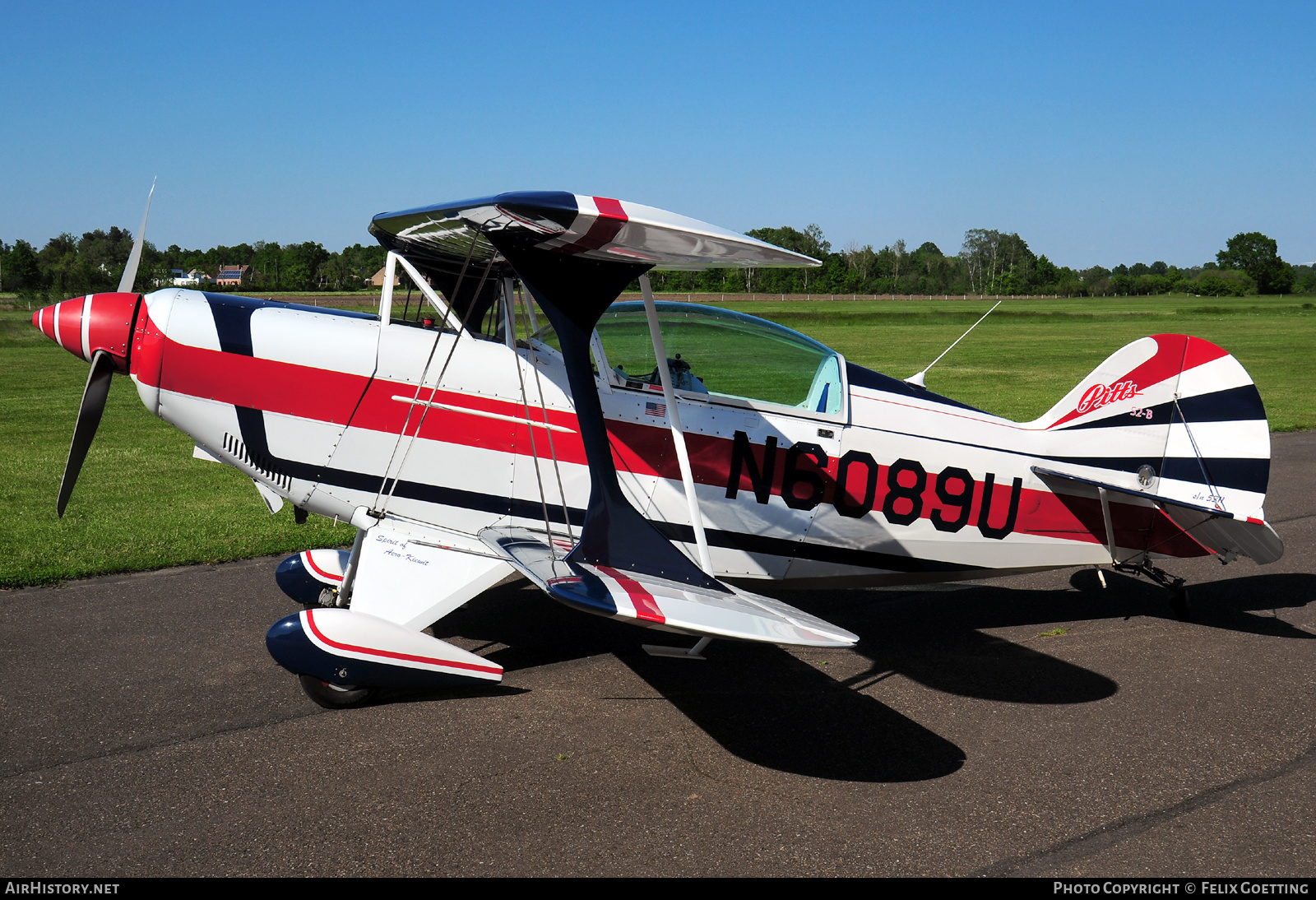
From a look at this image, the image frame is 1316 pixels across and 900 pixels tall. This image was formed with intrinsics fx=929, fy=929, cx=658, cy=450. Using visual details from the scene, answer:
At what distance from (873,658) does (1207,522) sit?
2.22 meters

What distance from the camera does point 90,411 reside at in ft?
16.9

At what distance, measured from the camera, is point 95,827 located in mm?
3496

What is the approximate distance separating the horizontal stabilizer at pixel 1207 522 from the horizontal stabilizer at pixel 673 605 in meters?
2.48

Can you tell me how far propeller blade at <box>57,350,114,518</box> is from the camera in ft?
16.5

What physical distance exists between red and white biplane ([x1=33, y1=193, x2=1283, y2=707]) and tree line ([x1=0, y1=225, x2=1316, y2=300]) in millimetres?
35910

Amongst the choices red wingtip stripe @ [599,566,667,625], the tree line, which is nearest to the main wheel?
red wingtip stripe @ [599,566,667,625]

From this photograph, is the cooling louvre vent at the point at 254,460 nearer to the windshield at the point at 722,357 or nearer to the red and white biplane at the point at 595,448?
the red and white biplane at the point at 595,448

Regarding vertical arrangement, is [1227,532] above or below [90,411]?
below

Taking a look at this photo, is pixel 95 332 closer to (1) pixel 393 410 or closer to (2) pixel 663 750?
(1) pixel 393 410

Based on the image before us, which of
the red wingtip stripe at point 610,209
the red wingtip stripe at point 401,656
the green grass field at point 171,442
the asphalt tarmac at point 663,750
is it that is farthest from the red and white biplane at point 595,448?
the green grass field at point 171,442

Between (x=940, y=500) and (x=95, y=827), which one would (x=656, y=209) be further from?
(x=95, y=827)

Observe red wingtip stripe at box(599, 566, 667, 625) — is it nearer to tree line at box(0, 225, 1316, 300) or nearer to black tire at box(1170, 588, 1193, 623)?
black tire at box(1170, 588, 1193, 623)

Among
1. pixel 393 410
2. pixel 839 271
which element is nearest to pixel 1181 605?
pixel 393 410

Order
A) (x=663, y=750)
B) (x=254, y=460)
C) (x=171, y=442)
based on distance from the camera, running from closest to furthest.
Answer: (x=663, y=750)
(x=254, y=460)
(x=171, y=442)
